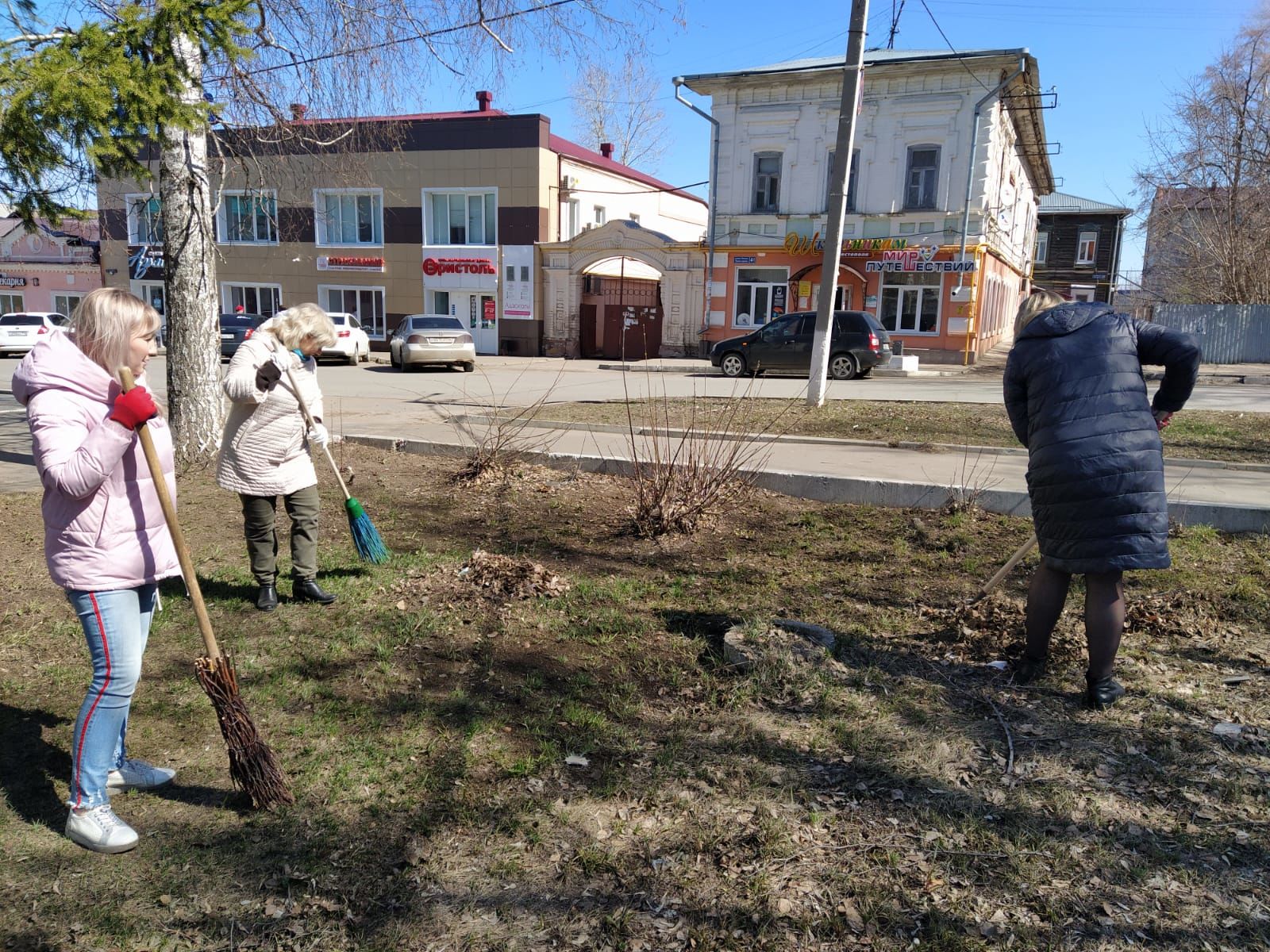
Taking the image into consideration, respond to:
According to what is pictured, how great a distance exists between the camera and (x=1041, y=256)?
1935 inches

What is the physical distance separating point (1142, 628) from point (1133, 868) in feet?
6.61

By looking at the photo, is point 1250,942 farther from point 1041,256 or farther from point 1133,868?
point 1041,256

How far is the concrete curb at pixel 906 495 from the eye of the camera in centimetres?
579

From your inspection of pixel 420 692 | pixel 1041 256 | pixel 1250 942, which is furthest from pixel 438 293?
pixel 1041 256

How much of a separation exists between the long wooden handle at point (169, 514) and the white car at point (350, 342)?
22.3 m

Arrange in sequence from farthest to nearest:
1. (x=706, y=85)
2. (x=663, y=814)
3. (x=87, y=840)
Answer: (x=706, y=85) < (x=663, y=814) < (x=87, y=840)

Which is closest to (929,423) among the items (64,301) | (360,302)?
(360,302)

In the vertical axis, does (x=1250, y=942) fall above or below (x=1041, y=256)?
below

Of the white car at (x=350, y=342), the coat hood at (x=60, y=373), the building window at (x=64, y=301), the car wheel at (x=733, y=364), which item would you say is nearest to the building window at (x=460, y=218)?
the white car at (x=350, y=342)

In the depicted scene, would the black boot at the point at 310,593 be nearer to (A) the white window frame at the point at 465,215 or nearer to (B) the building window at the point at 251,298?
(A) the white window frame at the point at 465,215

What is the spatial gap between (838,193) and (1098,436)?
349 inches

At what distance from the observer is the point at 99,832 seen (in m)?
2.67

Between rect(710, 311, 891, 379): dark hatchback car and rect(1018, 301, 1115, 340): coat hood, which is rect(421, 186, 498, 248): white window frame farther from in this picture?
rect(1018, 301, 1115, 340): coat hood

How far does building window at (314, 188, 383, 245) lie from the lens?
30.8 m
